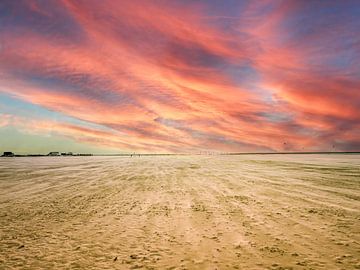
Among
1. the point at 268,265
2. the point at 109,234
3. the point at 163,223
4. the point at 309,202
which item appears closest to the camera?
the point at 268,265

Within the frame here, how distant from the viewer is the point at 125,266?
21.2ft

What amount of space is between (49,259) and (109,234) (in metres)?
2.19

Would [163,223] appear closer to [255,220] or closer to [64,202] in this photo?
[255,220]

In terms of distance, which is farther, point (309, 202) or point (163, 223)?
point (309, 202)

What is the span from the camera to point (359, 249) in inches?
286

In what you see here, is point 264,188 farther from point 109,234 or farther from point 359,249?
point 109,234

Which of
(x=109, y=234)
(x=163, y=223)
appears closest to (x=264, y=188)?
(x=163, y=223)

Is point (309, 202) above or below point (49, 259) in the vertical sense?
above

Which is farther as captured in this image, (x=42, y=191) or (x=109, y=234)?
(x=42, y=191)

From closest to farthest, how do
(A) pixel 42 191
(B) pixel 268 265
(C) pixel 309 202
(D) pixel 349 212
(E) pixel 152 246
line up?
(B) pixel 268 265, (E) pixel 152 246, (D) pixel 349 212, (C) pixel 309 202, (A) pixel 42 191

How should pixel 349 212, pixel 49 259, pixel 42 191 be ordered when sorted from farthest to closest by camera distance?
pixel 42 191
pixel 349 212
pixel 49 259

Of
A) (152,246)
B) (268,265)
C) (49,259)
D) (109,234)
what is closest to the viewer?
(268,265)

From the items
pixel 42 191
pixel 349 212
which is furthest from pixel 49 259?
pixel 42 191

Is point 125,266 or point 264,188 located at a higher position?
point 264,188
